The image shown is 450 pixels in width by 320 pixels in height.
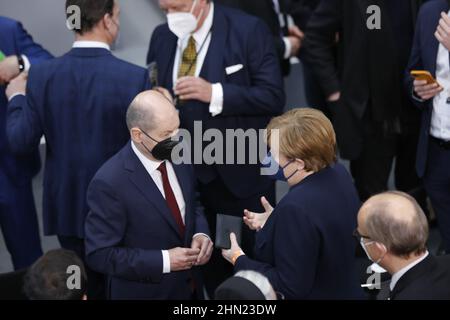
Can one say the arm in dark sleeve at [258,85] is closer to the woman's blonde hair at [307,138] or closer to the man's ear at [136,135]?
the man's ear at [136,135]

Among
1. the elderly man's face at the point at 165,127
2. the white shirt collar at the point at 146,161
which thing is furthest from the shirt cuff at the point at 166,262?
the elderly man's face at the point at 165,127

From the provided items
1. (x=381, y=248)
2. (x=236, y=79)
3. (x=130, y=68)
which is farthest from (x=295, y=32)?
(x=381, y=248)

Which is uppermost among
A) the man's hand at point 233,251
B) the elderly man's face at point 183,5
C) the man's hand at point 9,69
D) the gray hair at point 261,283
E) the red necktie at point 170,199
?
the elderly man's face at point 183,5

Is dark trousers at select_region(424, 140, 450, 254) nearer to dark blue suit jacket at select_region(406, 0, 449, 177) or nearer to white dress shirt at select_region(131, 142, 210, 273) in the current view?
dark blue suit jacket at select_region(406, 0, 449, 177)

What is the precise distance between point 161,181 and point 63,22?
8.19 ft

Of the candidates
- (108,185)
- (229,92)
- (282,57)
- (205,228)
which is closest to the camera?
(108,185)

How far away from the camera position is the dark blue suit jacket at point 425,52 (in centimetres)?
395

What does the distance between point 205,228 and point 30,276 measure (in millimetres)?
1033

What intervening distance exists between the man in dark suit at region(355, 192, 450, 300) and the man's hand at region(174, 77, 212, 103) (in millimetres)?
1463

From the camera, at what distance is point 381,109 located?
439cm

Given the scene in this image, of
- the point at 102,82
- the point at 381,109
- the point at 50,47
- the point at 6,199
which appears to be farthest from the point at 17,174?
the point at 381,109

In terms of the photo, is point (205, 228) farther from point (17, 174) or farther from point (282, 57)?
point (282, 57)

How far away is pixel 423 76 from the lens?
3.84 metres

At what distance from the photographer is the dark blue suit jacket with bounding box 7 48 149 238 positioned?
11.9 feet
